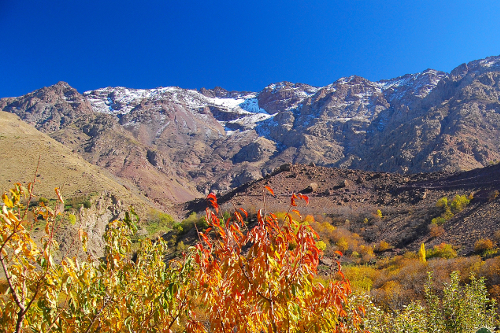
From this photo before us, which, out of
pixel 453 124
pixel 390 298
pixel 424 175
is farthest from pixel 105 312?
pixel 453 124

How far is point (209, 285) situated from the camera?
264 centimetres

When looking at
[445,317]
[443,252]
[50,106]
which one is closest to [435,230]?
[443,252]

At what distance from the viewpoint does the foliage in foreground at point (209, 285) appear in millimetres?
2152

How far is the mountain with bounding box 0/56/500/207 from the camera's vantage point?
212 feet

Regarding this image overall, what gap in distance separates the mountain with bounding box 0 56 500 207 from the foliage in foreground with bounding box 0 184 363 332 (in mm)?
58152

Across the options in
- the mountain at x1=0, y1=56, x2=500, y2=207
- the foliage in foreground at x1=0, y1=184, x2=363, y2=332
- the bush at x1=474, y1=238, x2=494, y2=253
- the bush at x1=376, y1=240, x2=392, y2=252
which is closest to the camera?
the foliage in foreground at x1=0, y1=184, x2=363, y2=332

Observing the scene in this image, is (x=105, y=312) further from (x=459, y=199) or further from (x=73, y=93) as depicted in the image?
(x=73, y=93)

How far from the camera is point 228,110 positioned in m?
191

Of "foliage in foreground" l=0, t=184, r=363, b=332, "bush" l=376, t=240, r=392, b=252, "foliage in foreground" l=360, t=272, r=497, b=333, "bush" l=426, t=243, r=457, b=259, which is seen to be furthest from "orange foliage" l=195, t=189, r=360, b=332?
"bush" l=376, t=240, r=392, b=252

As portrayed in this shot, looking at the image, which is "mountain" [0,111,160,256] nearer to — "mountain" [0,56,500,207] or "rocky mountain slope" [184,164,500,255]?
"rocky mountain slope" [184,164,500,255]

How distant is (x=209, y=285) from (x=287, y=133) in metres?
127

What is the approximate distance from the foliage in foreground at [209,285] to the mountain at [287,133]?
58.2m

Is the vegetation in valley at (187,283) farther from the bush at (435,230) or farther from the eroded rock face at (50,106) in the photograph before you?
the eroded rock face at (50,106)

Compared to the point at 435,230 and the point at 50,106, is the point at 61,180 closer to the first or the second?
the point at 435,230
